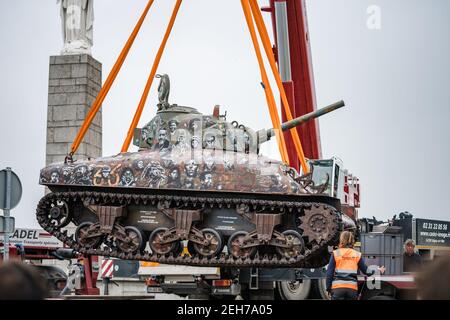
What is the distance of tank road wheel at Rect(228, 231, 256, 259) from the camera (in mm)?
14352

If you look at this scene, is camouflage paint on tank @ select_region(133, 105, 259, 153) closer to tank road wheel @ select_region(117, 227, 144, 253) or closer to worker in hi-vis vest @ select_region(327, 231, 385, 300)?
tank road wheel @ select_region(117, 227, 144, 253)

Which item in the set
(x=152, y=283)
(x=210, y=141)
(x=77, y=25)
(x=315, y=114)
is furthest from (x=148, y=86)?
(x=77, y=25)

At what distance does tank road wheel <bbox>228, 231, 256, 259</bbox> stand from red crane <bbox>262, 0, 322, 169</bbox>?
11.8 m

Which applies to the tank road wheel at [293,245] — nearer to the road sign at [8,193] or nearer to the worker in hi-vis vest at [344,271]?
the worker in hi-vis vest at [344,271]

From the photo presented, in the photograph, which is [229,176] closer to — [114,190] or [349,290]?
[114,190]

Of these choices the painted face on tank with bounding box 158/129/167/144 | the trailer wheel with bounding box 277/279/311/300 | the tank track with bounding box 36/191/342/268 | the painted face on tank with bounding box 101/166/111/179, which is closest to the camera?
the tank track with bounding box 36/191/342/268

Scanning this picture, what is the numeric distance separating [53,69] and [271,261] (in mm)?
17004

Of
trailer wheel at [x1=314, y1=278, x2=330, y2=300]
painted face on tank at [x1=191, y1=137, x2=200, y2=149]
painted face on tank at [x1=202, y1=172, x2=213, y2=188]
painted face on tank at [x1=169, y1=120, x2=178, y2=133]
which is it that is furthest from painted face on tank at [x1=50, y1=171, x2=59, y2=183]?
trailer wheel at [x1=314, y1=278, x2=330, y2=300]

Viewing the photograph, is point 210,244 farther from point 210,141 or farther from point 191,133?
point 191,133

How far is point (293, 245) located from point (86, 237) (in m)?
3.45

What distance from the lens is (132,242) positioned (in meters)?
14.8

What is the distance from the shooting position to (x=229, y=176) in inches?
561
